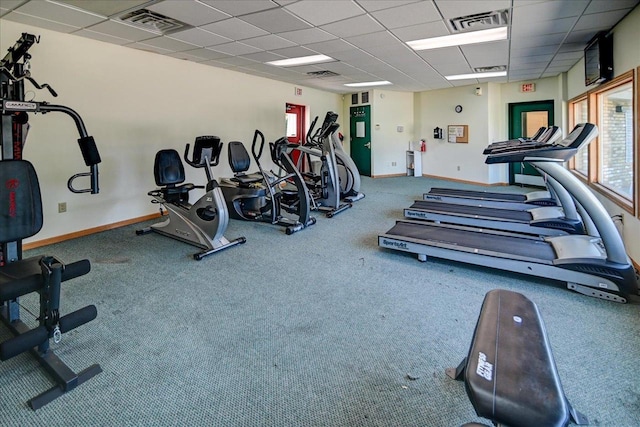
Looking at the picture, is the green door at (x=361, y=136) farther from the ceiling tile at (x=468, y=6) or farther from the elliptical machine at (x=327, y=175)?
the ceiling tile at (x=468, y=6)

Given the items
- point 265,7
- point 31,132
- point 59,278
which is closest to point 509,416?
point 59,278

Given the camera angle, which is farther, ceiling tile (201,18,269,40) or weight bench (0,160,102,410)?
ceiling tile (201,18,269,40)

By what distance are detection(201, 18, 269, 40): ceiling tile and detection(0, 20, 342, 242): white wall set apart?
1.68 meters

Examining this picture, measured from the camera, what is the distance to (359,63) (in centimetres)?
616

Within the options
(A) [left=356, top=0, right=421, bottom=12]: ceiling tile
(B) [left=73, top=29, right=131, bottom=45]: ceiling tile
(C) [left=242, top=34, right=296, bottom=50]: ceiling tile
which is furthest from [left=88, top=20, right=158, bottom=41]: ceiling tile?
(A) [left=356, top=0, right=421, bottom=12]: ceiling tile

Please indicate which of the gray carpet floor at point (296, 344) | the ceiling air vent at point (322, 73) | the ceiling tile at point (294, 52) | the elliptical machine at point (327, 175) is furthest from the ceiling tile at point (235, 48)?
the gray carpet floor at point (296, 344)

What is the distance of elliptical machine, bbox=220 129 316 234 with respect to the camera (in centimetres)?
486

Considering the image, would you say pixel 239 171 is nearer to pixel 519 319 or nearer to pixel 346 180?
pixel 346 180

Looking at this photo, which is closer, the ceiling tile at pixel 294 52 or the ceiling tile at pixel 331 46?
the ceiling tile at pixel 331 46

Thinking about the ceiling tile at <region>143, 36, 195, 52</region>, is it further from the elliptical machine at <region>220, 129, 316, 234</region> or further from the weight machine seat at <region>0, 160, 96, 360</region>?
the weight machine seat at <region>0, 160, 96, 360</region>

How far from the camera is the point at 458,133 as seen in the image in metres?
9.27

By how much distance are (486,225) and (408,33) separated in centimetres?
259

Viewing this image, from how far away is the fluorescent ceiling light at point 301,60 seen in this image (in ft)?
18.7

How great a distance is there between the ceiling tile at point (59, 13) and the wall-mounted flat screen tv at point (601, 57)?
564 centimetres
